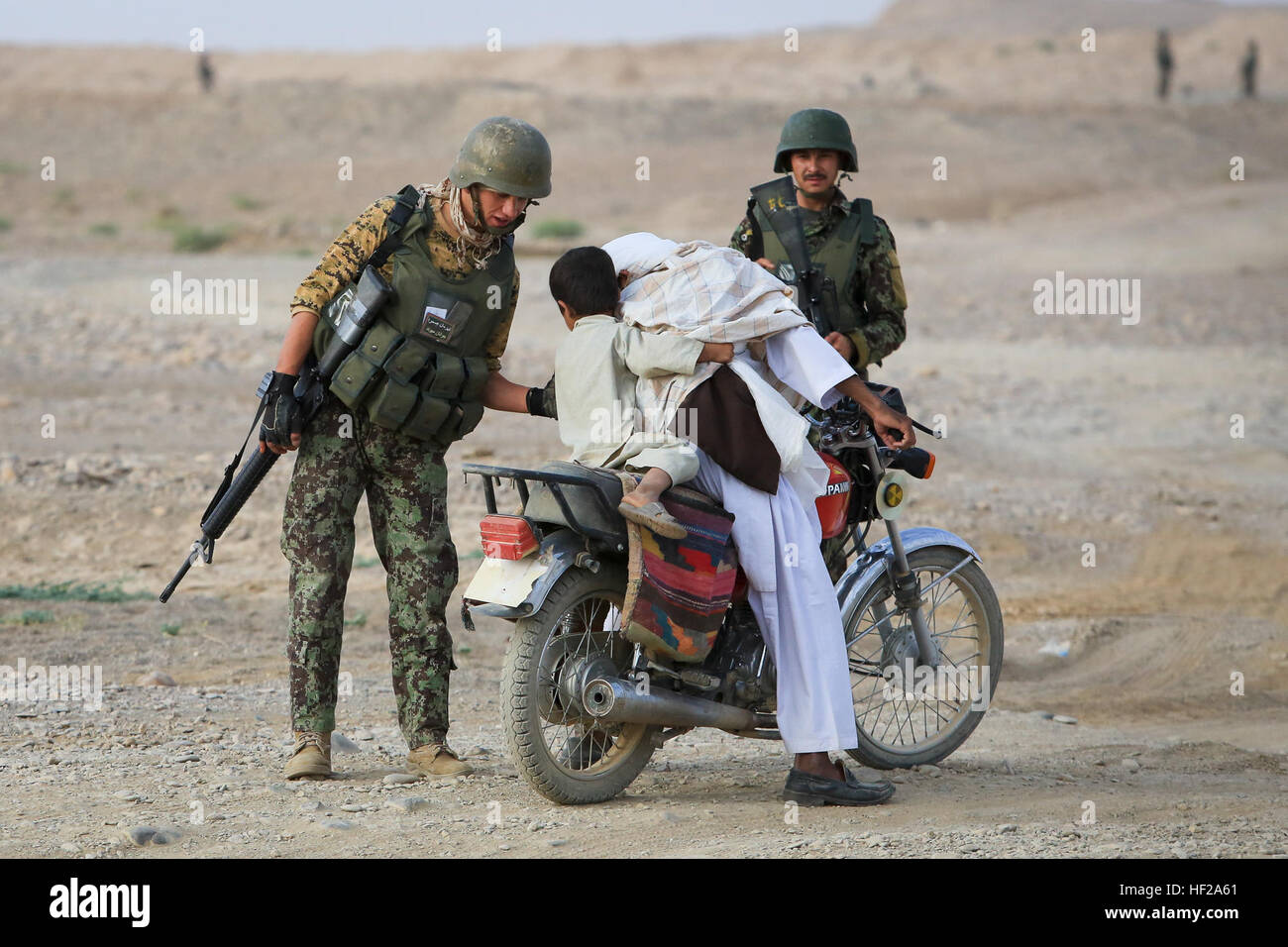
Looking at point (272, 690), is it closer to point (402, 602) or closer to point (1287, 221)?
point (402, 602)

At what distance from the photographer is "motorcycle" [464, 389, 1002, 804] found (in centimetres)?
451

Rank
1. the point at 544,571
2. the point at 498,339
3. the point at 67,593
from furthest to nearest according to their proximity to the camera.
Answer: the point at 67,593, the point at 498,339, the point at 544,571

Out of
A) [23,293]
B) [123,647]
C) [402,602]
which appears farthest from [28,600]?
[23,293]

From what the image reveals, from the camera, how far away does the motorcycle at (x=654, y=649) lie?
4.51 metres

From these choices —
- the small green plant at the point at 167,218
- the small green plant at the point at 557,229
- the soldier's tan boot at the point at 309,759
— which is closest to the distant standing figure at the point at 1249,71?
the small green plant at the point at 557,229

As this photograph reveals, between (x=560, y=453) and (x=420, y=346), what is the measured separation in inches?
252

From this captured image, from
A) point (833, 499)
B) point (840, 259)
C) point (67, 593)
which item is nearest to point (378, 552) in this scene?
point (833, 499)

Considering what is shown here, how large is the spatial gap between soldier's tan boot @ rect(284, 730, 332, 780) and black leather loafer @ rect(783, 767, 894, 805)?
57.5 inches

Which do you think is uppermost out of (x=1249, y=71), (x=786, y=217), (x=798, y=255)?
(x=1249, y=71)

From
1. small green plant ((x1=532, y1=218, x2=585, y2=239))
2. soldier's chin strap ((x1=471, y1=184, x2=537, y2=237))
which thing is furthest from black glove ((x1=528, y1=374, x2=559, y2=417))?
small green plant ((x1=532, y1=218, x2=585, y2=239))

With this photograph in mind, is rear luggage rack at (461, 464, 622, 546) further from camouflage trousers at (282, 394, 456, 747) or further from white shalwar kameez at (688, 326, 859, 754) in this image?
camouflage trousers at (282, 394, 456, 747)

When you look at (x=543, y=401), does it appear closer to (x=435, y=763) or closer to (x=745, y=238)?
(x=435, y=763)

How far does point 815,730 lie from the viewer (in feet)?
15.6

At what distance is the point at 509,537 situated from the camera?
452 centimetres
